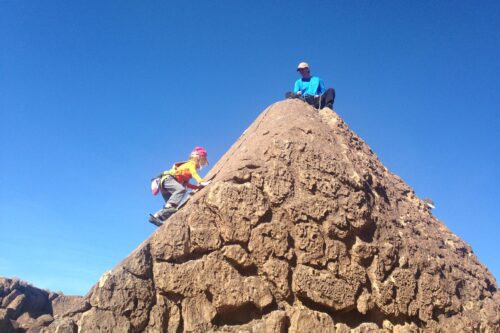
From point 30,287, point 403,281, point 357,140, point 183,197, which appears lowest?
point 30,287

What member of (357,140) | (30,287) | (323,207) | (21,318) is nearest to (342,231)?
(323,207)

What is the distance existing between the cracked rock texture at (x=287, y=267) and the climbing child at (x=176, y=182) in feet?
4.73

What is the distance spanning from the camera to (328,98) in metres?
7.98

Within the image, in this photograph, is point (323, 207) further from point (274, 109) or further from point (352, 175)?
point (274, 109)

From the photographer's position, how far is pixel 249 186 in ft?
18.1

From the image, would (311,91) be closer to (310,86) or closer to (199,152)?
(310,86)

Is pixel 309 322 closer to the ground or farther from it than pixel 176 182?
closer to the ground

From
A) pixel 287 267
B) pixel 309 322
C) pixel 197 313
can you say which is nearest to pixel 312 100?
pixel 287 267

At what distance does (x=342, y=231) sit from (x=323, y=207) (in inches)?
14.9

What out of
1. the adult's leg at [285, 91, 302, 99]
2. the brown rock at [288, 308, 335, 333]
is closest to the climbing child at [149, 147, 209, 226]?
the adult's leg at [285, 91, 302, 99]

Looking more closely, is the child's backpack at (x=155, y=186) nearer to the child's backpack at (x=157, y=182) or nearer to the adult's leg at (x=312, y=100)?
the child's backpack at (x=157, y=182)

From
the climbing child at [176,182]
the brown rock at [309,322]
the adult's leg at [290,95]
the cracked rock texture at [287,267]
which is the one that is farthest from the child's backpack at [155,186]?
the brown rock at [309,322]

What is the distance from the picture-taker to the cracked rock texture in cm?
490

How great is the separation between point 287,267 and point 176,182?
9.90 feet
